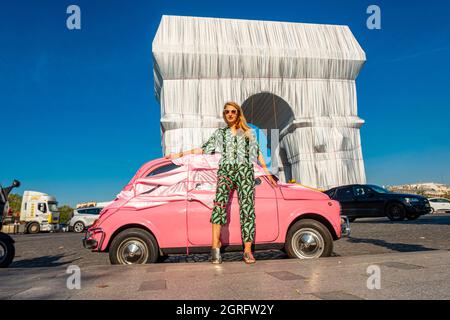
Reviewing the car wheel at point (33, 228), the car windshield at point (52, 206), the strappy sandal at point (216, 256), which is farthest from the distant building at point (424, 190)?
the strappy sandal at point (216, 256)

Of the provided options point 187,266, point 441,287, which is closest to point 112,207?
point 187,266

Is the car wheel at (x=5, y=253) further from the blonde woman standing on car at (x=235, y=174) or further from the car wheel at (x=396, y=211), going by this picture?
the car wheel at (x=396, y=211)

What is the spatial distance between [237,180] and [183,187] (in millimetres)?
742

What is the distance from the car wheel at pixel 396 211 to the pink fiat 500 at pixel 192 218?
8807 millimetres

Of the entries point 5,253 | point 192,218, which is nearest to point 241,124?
point 192,218

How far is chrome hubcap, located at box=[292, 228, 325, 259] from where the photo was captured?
13.7 ft

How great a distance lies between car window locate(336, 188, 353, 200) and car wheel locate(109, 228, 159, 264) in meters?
10.3

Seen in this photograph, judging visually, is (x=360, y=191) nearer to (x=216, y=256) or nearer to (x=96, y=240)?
(x=216, y=256)

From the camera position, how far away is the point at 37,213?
76.1 feet

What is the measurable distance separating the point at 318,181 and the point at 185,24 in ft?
42.1

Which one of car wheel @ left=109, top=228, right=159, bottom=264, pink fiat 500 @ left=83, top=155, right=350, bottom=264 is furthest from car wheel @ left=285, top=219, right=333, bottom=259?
car wheel @ left=109, top=228, right=159, bottom=264

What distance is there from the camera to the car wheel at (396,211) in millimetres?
11938

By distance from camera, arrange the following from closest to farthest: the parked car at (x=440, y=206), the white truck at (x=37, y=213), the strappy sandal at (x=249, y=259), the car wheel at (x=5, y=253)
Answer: the strappy sandal at (x=249, y=259)
the car wheel at (x=5, y=253)
the white truck at (x=37, y=213)
the parked car at (x=440, y=206)
